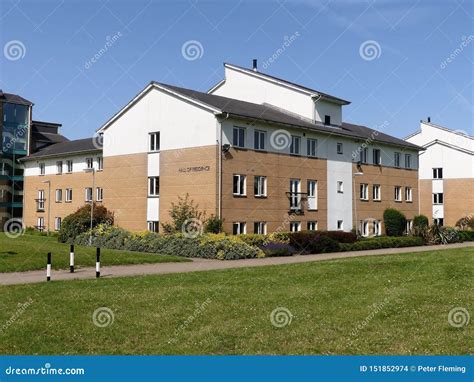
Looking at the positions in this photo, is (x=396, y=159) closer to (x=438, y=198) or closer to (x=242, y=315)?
(x=438, y=198)

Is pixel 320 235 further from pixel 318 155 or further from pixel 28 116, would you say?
pixel 28 116

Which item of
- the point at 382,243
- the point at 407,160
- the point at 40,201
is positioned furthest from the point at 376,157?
the point at 40,201

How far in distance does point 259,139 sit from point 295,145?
3.46m

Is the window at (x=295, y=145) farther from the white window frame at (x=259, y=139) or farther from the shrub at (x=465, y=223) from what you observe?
the shrub at (x=465, y=223)

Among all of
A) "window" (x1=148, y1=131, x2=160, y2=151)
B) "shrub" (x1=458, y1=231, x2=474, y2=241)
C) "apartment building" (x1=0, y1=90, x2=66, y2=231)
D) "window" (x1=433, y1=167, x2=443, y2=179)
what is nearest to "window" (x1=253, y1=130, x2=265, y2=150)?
"window" (x1=148, y1=131, x2=160, y2=151)

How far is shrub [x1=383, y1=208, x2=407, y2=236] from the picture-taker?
142ft

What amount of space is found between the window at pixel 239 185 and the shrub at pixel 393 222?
1522cm

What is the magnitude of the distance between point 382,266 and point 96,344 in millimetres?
12364

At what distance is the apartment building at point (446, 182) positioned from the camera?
182ft

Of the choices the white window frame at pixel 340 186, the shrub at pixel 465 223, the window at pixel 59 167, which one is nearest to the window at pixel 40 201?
the window at pixel 59 167

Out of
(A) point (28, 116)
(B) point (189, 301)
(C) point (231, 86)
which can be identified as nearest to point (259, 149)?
(C) point (231, 86)

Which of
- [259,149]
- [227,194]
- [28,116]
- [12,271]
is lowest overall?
[12,271]

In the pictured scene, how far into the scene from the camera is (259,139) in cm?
3434

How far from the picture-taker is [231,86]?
146 feet
